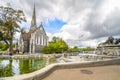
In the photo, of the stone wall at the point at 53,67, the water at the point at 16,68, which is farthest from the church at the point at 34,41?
the stone wall at the point at 53,67

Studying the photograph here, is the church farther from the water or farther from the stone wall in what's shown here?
the stone wall

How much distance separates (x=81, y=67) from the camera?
11391 millimetres

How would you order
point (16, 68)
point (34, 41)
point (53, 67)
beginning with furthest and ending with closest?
point (34, 41) < point (16, 68) < point (53, 67)

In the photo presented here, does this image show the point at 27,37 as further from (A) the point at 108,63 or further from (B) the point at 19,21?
(A) the point at 108,63

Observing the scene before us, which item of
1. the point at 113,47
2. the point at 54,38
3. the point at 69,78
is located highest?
the point at 54,38

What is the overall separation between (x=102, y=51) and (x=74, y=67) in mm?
19455

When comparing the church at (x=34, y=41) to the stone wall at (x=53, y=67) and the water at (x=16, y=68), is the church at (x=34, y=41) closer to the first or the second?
the water at (x=16, y=68)

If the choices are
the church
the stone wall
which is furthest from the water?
the church

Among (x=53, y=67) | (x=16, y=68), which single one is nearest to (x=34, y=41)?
(x=16, y=68)

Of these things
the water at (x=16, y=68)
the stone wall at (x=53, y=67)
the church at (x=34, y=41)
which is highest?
the church at (x=34, y=41)

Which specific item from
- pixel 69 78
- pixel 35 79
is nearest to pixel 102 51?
pixel 69 78

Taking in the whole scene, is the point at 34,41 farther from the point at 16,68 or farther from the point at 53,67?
the point at 53,67

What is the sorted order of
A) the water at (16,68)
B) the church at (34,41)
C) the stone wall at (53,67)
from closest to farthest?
the stone wall at (53,67)
the water at (16,68)
the church at (34,41)

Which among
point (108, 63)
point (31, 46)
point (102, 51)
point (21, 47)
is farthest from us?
point (21, 47)
